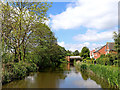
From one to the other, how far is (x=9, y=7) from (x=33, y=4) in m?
1.88

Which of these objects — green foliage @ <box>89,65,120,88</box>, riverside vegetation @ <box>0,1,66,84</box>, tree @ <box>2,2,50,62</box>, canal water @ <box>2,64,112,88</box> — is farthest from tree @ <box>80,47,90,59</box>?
green foliage @ <box>89,65,120,88</box>

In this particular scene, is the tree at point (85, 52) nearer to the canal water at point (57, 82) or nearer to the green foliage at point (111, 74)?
the canal water at point (57, 82)

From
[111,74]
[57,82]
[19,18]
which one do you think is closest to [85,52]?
[57,82]

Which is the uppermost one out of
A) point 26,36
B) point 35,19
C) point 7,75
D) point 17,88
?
point 35,19

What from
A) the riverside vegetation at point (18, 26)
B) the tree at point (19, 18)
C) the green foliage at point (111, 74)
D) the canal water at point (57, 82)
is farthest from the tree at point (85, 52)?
the green foliage at point (111, 74)

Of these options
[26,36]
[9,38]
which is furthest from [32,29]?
[9,38]

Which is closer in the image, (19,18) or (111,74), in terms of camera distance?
(111,74)

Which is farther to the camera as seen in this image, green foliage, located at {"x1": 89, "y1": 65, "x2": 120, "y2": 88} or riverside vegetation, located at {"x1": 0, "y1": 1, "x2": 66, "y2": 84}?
riverside vegetation, located at {"x1": 0, "y1": 1, "x2": 66, "y2": 84}

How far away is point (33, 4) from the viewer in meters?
9.23

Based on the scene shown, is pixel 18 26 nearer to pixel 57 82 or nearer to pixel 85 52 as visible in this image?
pixel 57 82

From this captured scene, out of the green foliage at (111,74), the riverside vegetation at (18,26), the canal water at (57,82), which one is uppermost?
the riverside vegetation at (18,26)

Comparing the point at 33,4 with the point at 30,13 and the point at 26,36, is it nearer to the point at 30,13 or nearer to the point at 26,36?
the point at 30,13

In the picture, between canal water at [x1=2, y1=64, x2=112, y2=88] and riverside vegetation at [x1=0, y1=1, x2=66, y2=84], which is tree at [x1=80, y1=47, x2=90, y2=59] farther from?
canal water at [x1=2, y1=64, x2=112, y2=88]

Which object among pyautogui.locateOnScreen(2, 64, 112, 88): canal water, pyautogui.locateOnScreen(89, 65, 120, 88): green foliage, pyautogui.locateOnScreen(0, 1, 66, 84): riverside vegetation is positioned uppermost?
pyautogui.locateOnScreen(0, 1, 66, 84): riverside vegetation
